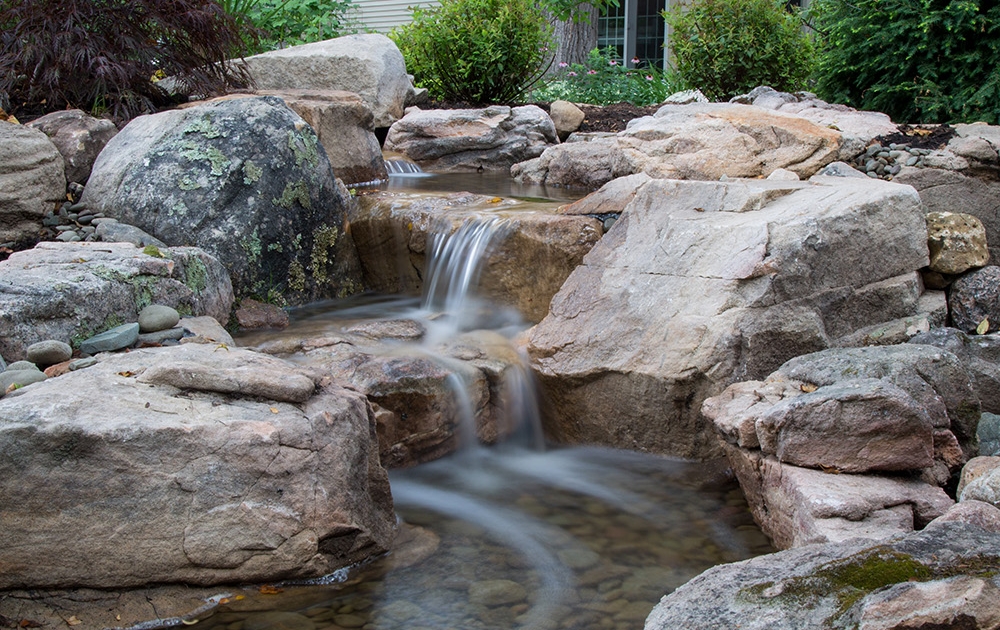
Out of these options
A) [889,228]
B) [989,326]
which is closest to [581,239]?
[889,228]

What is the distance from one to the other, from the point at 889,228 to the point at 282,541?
3.28m

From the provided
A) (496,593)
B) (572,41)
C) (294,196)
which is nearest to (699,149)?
(294,196)

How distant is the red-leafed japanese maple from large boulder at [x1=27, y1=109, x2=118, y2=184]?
1.00ft

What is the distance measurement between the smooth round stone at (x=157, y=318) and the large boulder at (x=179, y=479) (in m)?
0.79

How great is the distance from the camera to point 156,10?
6207 mm

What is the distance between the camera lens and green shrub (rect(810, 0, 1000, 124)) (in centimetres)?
698

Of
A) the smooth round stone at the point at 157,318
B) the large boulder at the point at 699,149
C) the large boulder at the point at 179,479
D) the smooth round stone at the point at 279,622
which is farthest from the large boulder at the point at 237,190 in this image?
the smooth round stone at the point at 279,622

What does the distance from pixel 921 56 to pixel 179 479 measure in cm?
706

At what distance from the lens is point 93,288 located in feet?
12.8

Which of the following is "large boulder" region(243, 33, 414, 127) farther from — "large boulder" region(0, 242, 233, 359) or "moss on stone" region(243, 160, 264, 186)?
"large boulder" region(0, 242, 233, 359)

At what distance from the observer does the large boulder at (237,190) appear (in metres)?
5.15

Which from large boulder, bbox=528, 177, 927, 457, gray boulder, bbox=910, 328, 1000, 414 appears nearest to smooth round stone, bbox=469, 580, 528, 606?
large boulder, bbox=528, 177, 927, 457

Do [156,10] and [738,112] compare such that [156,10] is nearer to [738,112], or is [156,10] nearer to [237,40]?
[237,40]

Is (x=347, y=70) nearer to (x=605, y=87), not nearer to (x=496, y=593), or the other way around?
(x=605, y=87)
